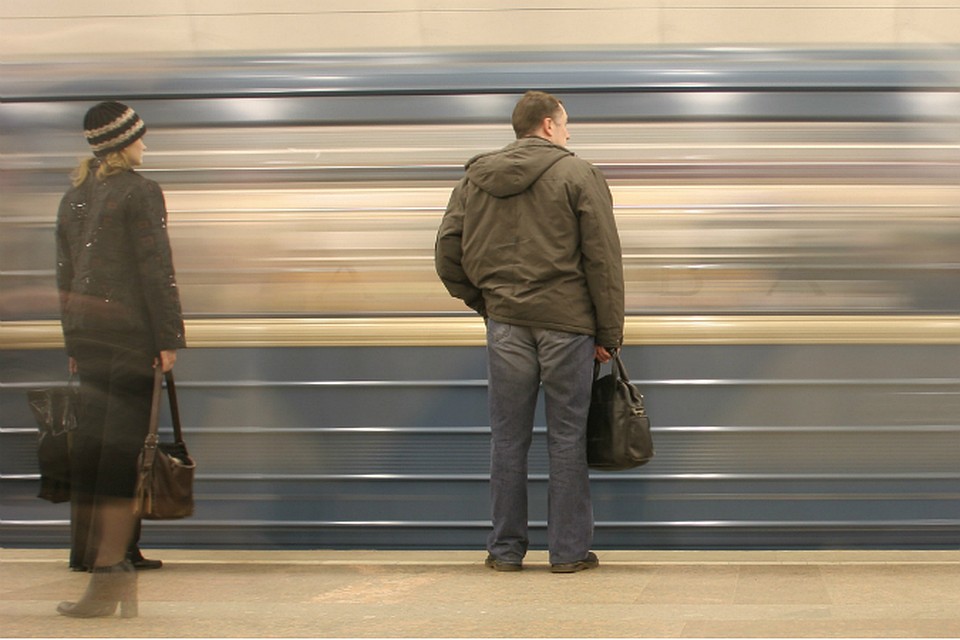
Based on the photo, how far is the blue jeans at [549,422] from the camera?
5.07 m

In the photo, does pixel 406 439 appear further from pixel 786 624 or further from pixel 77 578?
pixel 786 624

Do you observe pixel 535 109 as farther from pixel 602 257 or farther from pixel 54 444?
pixel 54 444

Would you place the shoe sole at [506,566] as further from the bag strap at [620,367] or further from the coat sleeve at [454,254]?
the coat sleeve at [454,254]

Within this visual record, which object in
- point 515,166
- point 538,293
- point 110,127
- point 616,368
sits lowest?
point 616,368

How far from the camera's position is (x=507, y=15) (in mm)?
5867

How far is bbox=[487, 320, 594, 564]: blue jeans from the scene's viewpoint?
5.07 meters

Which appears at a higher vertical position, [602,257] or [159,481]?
[602,257]

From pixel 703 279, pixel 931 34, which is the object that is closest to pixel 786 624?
pixel 703 279

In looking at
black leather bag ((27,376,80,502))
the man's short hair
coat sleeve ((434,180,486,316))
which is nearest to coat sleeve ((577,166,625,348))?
the man's short hair

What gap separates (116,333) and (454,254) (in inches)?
44.5

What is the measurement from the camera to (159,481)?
15.4 ft

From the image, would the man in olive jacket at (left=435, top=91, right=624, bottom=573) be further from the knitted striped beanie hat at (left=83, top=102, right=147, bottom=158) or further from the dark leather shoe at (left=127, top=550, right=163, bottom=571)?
the dark leather shoe at (left=127, top=550, right=163, bottom=571)

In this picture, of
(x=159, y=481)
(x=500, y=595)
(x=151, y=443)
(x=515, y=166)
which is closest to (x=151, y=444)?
(x=151, y=443)

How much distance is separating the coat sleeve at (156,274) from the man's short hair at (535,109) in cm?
123
